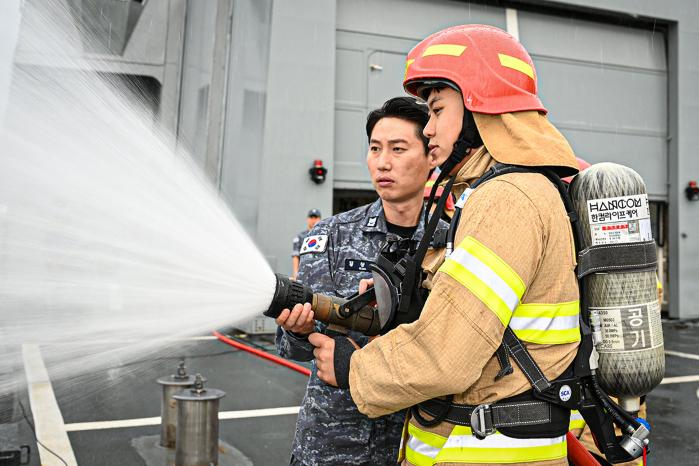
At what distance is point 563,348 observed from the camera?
5.37 feet

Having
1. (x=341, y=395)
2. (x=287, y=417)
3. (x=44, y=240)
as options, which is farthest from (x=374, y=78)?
(x=341, y=395)

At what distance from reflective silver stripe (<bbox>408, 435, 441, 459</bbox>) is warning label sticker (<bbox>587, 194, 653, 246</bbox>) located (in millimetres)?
772

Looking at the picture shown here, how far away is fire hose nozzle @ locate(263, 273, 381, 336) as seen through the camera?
1.97 meters

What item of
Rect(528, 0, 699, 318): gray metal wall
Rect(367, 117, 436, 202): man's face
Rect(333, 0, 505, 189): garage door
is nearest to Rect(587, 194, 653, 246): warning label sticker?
Rect(367, 117, 436, 202): man's face

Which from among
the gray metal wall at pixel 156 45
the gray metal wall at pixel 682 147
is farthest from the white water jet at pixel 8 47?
the gray metal wall at pixel 682 147

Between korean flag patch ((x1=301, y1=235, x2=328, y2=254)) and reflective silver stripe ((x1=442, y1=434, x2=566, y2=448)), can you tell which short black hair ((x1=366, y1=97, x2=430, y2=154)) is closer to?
korean flag patch ((x1=301, y1=235, x2=328, y2=254))

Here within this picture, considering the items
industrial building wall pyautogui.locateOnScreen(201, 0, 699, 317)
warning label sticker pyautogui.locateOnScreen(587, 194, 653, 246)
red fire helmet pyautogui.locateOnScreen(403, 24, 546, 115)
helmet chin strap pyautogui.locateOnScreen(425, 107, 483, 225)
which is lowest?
warning label sticker pyautogui.locateOnScreen(587, 194, 653, 246)

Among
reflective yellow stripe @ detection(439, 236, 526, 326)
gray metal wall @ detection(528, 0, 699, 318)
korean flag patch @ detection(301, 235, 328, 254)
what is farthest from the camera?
gray metal wall @ detection(528, 0, 699, 318)

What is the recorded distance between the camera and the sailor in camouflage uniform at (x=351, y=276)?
89.4 inches

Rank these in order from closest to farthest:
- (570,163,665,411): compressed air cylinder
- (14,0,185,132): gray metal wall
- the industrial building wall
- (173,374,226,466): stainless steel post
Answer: (570,163,665,411): compressed air cylinder, (173,374,226,466): stainless steel post, the industrial building wall, (14,0,185,132): gray metal wall

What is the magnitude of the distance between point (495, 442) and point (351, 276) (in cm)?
103

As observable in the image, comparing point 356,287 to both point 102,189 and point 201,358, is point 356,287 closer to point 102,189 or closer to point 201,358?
point 102,189

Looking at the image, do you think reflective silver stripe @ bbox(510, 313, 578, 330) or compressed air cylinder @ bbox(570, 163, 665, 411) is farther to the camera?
compressed air cylinder @ bbox(570, 163, 665, 411)

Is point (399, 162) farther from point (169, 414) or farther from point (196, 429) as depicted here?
point (169, 414)
